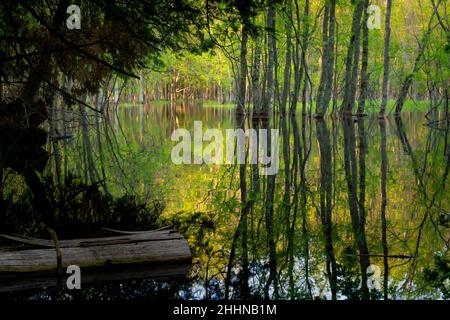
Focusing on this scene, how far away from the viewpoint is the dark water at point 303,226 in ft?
13.9

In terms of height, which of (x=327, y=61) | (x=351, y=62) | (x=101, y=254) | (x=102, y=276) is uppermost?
(x=351, y=62)

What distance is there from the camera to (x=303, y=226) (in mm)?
6227

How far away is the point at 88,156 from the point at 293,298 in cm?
987

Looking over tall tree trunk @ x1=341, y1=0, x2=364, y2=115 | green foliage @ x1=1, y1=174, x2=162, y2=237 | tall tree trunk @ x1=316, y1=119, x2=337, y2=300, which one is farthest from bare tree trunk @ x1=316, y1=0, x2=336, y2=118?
green foliage @ x1=1, y1=174, x2=162, y2=237

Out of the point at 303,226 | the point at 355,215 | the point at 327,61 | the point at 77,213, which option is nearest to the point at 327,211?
the point at 355,215

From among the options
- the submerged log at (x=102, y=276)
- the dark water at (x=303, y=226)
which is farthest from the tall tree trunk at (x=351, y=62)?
the submerged log at (x=102, y=276)

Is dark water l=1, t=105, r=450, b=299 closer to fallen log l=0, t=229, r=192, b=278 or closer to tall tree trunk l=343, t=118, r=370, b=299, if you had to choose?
tall tree trunk l=343, t=118, r=370, b=299

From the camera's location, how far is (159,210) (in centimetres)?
710

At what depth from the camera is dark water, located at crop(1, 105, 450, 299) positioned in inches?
167

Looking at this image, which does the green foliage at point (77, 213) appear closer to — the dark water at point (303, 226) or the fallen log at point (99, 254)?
the dark water at point (303, 226)

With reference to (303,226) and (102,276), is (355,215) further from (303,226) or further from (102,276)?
(102,276)

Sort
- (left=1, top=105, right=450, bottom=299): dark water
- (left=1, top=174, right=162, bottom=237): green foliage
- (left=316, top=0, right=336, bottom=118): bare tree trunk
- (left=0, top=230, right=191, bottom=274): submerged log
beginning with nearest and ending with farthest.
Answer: (left=1, top=105, right=450, bottom=299): dark water
(left=0, top=230, right=191, bottom=274): submerged log
(left=1, top=174, right=162, bottom=237): green foliage
(left=316, top=0, right=336, bottom=118): bare tree trunk
